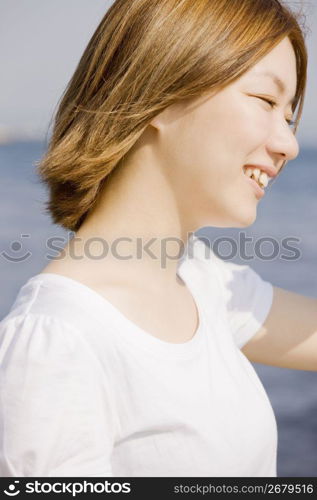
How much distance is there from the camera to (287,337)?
4.45 ft

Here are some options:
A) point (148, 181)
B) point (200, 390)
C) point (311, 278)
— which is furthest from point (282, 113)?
point (311, 278)

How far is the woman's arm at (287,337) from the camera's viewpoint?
4.44 ft

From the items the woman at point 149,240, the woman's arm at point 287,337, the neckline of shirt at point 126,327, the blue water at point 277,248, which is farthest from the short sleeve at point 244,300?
the blue water at point 277,248

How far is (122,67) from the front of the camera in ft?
3.56

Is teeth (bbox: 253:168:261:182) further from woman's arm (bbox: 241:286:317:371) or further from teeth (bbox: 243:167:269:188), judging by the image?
woman's arm (bbox: 241:286:317:371)

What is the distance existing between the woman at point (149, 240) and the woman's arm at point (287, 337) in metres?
0.16

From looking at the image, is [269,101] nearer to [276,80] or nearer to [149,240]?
[276,80]

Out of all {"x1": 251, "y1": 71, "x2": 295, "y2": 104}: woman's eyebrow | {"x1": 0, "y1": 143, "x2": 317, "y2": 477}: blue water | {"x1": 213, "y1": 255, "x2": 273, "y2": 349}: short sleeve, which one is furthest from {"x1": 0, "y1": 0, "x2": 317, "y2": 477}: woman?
{"x1": 0, "y1": 143, "x2": 317, "y2": 477}: blue water

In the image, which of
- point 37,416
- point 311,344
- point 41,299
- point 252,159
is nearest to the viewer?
point 37,416

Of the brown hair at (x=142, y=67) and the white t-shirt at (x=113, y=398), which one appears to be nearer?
the white t-shirt at (x=113, y=398)

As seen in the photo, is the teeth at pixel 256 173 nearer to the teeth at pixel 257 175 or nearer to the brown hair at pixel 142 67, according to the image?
the teeth at pixel 257 175

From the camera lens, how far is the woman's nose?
43.6 inches
